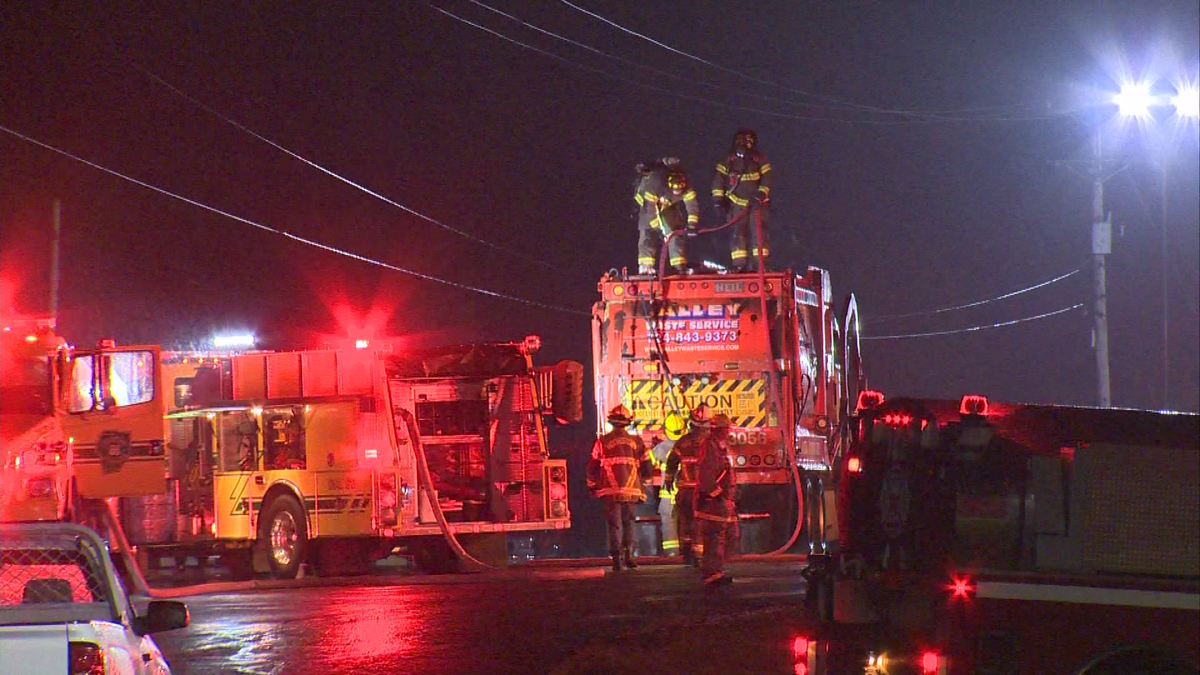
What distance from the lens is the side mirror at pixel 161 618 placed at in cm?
661

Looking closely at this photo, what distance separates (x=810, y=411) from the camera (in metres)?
19.2

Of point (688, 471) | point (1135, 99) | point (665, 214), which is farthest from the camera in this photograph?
point (1135, 99)

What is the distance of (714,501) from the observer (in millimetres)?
15047

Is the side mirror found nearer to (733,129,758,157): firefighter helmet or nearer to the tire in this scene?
the tire

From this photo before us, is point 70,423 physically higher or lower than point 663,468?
higher

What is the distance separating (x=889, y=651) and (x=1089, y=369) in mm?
33112

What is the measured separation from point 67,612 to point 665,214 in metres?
13.8

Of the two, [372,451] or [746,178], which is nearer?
[372,451]

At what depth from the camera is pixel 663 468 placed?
1820 cm

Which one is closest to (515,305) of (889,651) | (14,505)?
(14,505)

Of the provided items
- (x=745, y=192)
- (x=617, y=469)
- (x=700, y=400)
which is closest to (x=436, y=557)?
Result: (x=617, y=469)

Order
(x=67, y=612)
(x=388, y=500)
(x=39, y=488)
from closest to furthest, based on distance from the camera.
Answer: (x=67, y=612) → (x=39, y=488) → (x=388, y=500)

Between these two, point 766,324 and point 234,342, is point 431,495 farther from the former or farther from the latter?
point 234,342

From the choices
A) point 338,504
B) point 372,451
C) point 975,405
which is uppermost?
point 975,405
